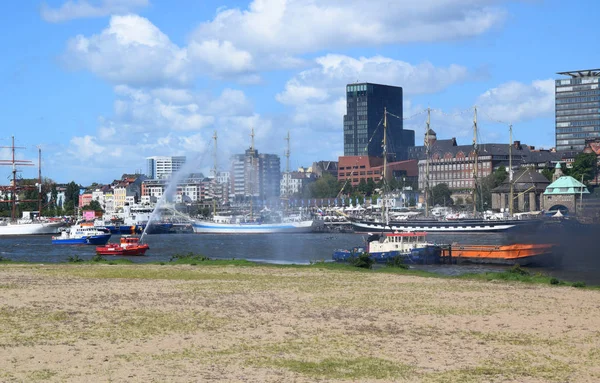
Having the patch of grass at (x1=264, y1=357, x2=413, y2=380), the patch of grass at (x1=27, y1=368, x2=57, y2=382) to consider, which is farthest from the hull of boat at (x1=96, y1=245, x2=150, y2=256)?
the patch of grass at (x1=27, y1=368, x2=57, y2=382)

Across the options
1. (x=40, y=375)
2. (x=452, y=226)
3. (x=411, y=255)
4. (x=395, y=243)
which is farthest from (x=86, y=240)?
(x=40, y=375)

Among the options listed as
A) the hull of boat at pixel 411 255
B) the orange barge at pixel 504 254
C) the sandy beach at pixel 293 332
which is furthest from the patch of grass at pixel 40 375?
the orange barge at pixel 504 254

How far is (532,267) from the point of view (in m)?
77.8

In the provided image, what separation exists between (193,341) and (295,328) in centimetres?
448

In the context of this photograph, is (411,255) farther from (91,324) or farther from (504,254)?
(91,324)

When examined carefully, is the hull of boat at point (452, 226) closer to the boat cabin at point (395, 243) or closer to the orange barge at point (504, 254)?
the boat cabin at point (395, 243)

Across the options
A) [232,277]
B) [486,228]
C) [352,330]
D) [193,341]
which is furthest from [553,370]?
[486,228]

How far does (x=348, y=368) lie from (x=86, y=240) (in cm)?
12026

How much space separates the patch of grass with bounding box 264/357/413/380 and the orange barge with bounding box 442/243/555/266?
56783 mm

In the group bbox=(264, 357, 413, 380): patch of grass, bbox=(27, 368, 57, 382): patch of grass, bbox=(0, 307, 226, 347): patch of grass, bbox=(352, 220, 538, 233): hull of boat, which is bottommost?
bbox=(264, 357, 413, 380): patch of grass

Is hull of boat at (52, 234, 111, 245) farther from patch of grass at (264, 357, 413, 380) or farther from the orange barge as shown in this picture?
patch of grass at (264, 357, 413, 380)

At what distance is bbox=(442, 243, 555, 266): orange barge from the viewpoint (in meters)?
80.2

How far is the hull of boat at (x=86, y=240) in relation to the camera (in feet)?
451

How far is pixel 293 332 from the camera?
3086cm
